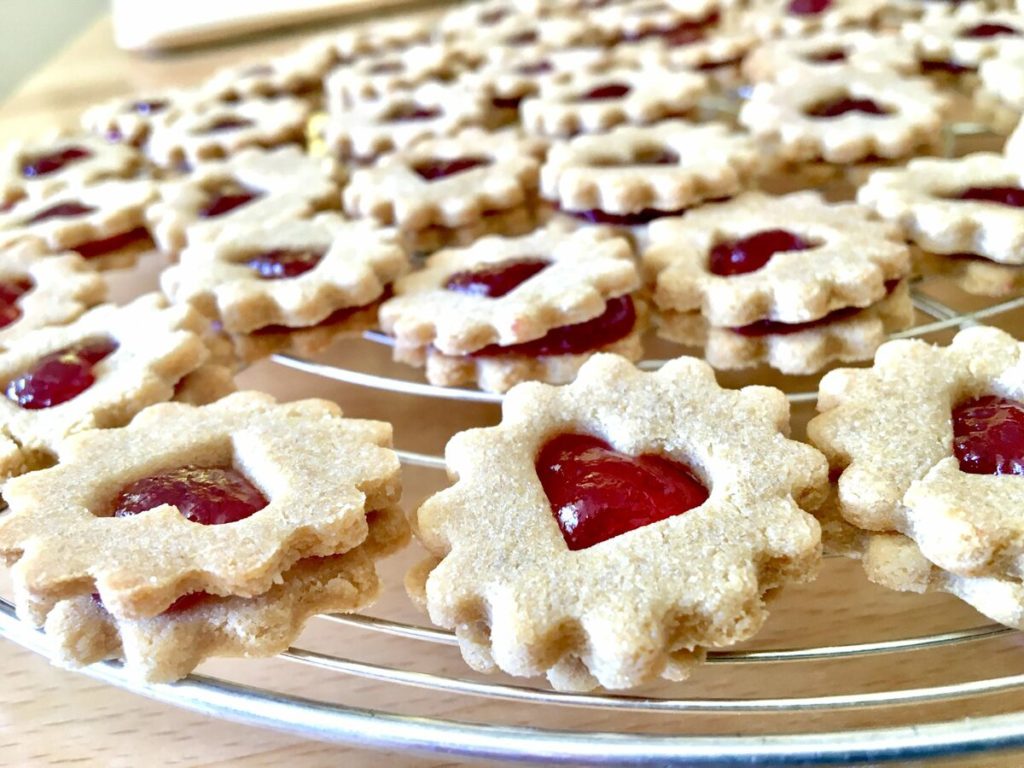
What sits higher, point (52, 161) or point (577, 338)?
point (52, 161)

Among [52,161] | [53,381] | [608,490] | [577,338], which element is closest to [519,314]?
[577,338]

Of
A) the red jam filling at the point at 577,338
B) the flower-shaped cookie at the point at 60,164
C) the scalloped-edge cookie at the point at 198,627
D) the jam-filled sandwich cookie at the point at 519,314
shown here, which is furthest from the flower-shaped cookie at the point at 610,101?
the scalloped-edge cookie at the point at 198,627

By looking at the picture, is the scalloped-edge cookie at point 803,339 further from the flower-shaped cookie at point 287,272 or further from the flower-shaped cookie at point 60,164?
the flower-shaped cookie at point 60,164

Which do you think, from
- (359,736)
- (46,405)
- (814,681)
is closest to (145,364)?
(46,405)

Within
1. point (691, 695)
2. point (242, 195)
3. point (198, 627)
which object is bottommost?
point (691, 695)

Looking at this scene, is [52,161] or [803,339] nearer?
[803,339]

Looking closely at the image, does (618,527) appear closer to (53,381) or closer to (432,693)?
(432,693)

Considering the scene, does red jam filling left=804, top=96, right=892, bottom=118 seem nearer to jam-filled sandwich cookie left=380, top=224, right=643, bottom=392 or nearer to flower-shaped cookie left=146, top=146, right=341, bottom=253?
jam-filled sandwich cookie left=380, top=224, right=643, bottom=392
